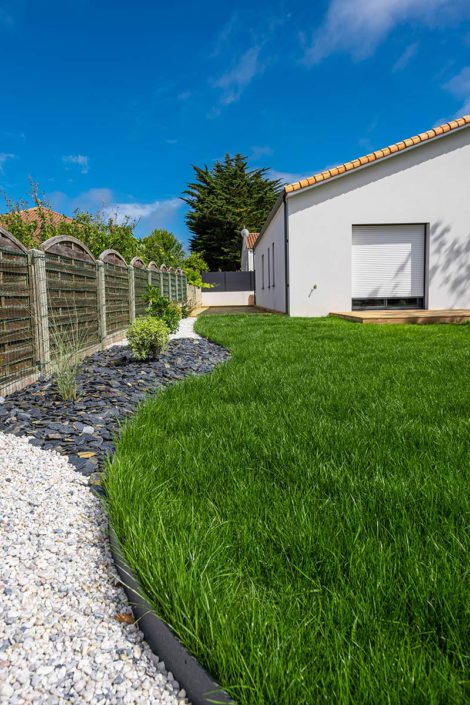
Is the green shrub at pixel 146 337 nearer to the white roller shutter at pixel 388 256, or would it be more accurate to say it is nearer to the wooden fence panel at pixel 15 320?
the wooden fence panel at pixel 15 320

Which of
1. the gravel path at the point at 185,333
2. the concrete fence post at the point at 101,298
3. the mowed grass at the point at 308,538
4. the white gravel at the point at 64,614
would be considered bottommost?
the white gravel at the point at 64,614

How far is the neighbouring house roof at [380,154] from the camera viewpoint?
36.3 ft

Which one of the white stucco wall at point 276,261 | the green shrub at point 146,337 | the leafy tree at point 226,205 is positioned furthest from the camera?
the leafy tree at point 226,205

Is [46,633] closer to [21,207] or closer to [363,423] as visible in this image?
[363,423]

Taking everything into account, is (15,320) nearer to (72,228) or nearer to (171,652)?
(171,652)

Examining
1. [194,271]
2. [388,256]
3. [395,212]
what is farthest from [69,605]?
[194,271]

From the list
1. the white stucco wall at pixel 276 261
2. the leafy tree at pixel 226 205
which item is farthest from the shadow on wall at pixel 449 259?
the leafy tree at pixel 226 205

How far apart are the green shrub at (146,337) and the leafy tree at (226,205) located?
33728 millimetres

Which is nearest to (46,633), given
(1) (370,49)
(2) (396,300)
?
(2) (396,300)

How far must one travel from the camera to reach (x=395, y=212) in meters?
11.6

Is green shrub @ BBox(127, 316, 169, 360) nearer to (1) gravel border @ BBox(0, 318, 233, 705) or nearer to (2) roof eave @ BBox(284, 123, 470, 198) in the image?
(1) gravel border @ BBox(0, 318, 233, 705)

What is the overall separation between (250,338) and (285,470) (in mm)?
5438

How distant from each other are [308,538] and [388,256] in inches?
453

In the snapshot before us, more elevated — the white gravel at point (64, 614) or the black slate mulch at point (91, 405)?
the black slate mulch at point (91, 405)
